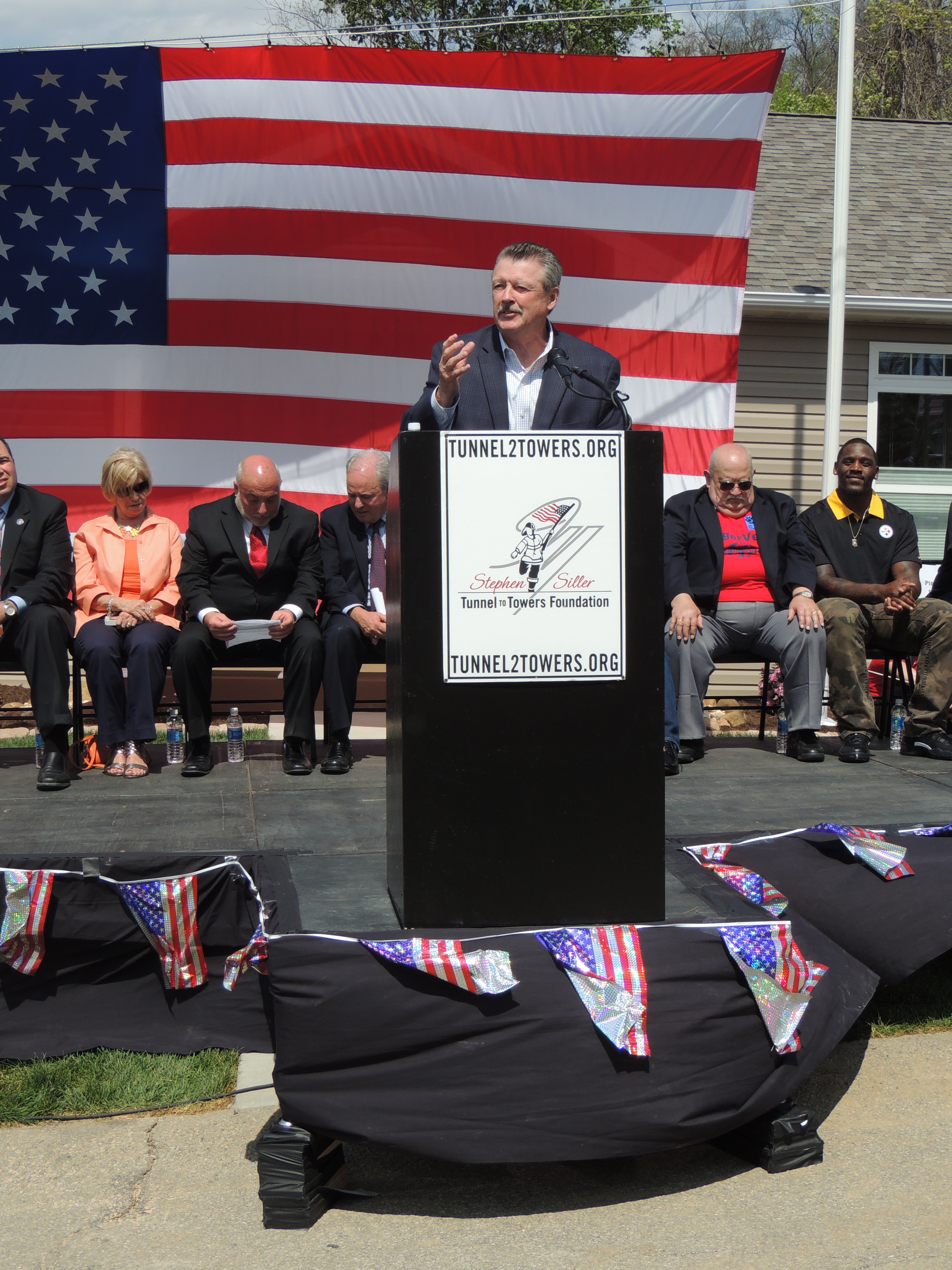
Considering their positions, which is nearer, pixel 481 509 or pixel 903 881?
pixel 481 509

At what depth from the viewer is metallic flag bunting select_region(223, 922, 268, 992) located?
2500 millimetres

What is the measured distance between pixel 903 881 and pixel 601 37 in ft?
48.8

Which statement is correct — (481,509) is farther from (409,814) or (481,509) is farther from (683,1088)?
(683,1088)

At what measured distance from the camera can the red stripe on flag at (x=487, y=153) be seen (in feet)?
19.9

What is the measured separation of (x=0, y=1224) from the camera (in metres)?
2.37

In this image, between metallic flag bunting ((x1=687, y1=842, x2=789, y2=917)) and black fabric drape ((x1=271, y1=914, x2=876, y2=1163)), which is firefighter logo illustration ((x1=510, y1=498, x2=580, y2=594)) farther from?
metallic flag bunting ((x1=687, y1=842, x2=789, y2=917))

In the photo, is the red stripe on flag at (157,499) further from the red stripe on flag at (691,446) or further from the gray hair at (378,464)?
the red stripe on flag at (691,446)

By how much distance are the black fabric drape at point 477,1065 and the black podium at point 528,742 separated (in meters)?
0.16

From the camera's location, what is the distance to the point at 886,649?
546cm

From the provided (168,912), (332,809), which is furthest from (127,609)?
(168,912)

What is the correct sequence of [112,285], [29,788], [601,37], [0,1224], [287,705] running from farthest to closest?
1. [601,37]
2. [112,285]
3. [287,705]
4. [29,788]
5. [0,1224]

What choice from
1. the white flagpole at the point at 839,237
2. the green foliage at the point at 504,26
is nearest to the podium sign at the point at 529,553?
the white flagpole at the point at 839,237

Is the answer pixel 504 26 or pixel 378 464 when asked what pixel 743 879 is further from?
pixel 504 26

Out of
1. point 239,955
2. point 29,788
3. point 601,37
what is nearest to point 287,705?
point 29,788
